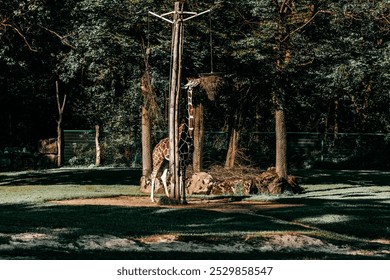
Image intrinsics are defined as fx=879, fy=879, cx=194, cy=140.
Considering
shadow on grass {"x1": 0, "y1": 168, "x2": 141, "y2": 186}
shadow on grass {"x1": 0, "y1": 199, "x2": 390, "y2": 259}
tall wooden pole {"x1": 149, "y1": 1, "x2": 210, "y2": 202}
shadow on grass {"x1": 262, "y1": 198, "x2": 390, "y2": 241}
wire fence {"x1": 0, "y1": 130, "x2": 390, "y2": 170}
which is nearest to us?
shadow on grass {"x1": 0, "y1": 199, "x2": 390, "y2": 259}

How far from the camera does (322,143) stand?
50312 millimetres

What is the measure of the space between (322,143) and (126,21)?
70.1 feet

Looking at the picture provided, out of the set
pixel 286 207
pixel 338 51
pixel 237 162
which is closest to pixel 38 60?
pixel 237 162

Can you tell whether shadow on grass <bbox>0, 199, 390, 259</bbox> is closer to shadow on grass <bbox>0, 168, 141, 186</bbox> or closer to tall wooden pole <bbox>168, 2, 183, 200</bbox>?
tall wooden pole <bbox>168, 2, 183, 200</bbox>

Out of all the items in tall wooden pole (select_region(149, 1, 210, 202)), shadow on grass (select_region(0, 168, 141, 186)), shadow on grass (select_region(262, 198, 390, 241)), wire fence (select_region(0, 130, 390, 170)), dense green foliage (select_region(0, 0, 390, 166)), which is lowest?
shadow on grass (select_region(262, 198, 390, 241))

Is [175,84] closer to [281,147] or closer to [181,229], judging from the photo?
[181,229]

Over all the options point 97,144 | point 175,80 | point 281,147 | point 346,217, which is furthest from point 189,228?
point 97,144

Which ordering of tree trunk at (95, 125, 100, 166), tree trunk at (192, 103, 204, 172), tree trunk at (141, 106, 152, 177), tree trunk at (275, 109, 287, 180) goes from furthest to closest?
tree trunk at (95, 125, 100, 166) < tree trunk at (275, 109, 287, 180) < tree trunk at (141, 106, 152, 177) < tree trunk at (192, 103, 204, 172)

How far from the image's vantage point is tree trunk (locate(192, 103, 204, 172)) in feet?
109

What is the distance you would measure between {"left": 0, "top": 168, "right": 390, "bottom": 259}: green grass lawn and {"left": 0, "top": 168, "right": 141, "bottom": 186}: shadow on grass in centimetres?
414

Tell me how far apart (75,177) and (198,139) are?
28.5ft

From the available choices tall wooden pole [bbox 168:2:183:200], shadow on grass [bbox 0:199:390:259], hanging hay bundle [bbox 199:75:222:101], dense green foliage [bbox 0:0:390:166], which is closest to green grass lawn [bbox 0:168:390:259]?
shadow on grass [bbox 0:199:390:259]

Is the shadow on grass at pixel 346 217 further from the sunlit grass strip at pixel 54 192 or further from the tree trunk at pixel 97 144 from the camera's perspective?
the tree trunk at pixel 97 144

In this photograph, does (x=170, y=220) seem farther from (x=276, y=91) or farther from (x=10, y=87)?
(x=10, y=87)
